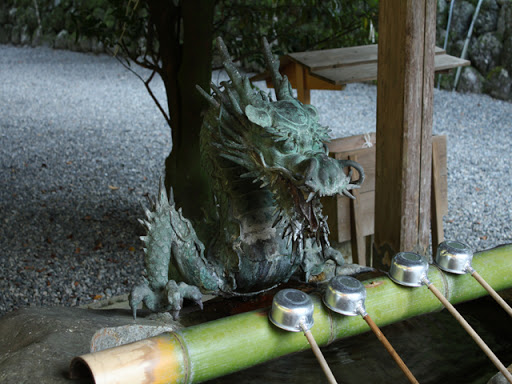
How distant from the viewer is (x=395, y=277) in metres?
1.47

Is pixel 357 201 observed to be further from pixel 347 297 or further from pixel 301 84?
pixel 347 297

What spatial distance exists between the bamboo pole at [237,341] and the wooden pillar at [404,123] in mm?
637

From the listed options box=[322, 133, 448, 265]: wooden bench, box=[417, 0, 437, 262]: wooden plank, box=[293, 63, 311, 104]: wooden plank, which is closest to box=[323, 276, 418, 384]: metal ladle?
box=[417, 0, 437, 262]: wooden plank

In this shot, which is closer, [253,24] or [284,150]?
[284,150]

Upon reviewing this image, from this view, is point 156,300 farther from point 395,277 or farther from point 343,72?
point 343,72

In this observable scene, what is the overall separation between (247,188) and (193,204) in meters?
1.72

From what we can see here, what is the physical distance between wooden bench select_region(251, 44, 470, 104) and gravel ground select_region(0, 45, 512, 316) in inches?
57.6

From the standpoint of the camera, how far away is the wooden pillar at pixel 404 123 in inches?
79.4

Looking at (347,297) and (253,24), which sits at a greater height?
(253,24)

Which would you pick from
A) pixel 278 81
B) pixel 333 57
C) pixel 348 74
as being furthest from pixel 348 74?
pixel 278 81

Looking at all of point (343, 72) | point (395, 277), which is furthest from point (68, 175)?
point (395, 277)

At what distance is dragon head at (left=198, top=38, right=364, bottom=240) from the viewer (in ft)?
4.22

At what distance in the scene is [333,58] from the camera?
11.1 feet

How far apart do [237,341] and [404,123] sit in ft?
4.00
